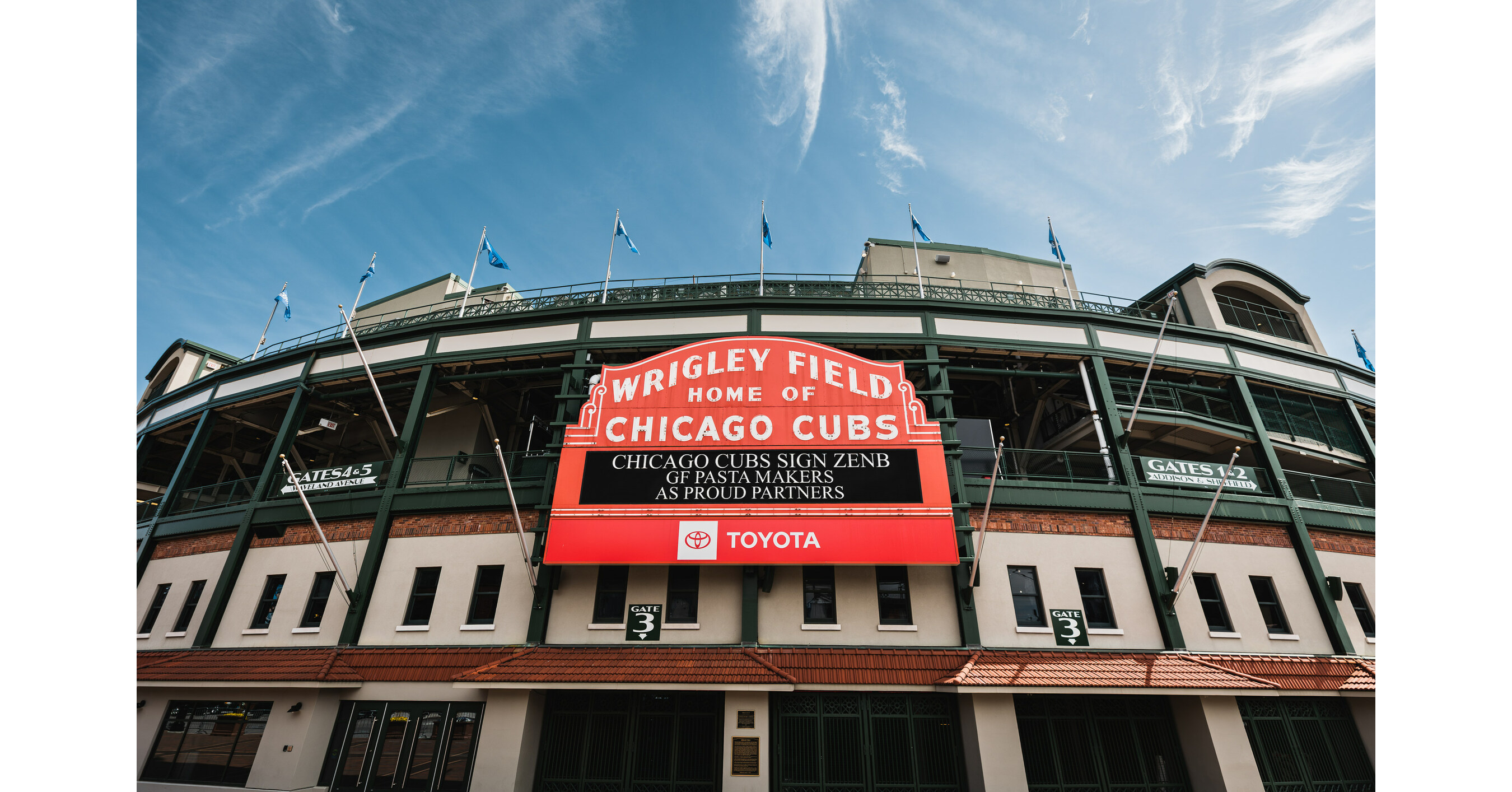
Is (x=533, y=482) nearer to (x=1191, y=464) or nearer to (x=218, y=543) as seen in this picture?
(x=218, y=543)

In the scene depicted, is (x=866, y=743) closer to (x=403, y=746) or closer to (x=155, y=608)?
(x=403, y=746)

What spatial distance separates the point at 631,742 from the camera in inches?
620

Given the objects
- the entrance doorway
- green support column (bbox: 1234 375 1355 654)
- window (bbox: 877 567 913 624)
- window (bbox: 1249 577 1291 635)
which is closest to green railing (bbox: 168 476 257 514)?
the entrance doorway

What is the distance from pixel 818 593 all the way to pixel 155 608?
936 inches

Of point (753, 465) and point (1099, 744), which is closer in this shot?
point (1099, 744)

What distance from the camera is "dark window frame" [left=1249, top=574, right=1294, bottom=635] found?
1761cm

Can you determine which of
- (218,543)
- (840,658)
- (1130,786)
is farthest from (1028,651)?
(218,543)

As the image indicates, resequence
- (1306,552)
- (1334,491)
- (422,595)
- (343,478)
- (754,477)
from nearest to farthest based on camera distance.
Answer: (754,477), (422,595), (1306,552), (343,478), (1334,491)

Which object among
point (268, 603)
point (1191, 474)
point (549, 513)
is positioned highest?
point (1191, 474)

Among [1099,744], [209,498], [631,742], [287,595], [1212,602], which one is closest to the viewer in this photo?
[1099,744]

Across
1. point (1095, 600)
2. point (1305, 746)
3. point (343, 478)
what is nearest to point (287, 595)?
point (343, 478)

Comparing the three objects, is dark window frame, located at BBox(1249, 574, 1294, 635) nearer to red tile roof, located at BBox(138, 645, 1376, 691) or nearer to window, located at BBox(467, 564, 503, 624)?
red tile roof, located at BBox(138, 645, 1376, 691)

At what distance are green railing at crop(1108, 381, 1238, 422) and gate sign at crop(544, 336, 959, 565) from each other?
8.54 meters

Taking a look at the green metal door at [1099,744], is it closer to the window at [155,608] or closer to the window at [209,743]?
the window at [209,743]
